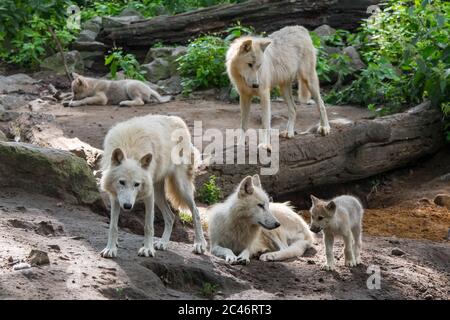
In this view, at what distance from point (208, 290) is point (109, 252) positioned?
2.82 ft

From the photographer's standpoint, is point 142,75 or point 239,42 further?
point 142,75

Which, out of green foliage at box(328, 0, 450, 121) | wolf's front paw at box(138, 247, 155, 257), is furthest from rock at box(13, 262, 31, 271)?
green foliage at box(328, 0, 450, 121)

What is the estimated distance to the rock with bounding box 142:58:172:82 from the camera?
1532 cm

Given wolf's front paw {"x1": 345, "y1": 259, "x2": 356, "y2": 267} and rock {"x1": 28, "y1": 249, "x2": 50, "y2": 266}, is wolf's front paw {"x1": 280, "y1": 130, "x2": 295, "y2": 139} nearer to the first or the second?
wolf's front paw {"x1": 345, "y1": 259, "x2": 356, "y2": 267}

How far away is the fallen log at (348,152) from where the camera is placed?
981 centimetres

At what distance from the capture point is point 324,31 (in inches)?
615

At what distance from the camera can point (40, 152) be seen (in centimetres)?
762

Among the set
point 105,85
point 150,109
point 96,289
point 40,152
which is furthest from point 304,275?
point 105,85

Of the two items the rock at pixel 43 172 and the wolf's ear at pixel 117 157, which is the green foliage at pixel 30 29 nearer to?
the rock at pixel 43 172

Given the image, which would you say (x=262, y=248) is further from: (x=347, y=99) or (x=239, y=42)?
(x=347, y=99)

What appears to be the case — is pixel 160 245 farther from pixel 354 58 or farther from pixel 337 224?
pixel 354 58

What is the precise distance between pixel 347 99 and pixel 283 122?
2035mm

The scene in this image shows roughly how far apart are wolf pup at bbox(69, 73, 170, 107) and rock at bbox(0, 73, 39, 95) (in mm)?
1073

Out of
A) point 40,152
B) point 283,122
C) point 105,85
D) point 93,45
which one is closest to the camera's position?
point 40,152
